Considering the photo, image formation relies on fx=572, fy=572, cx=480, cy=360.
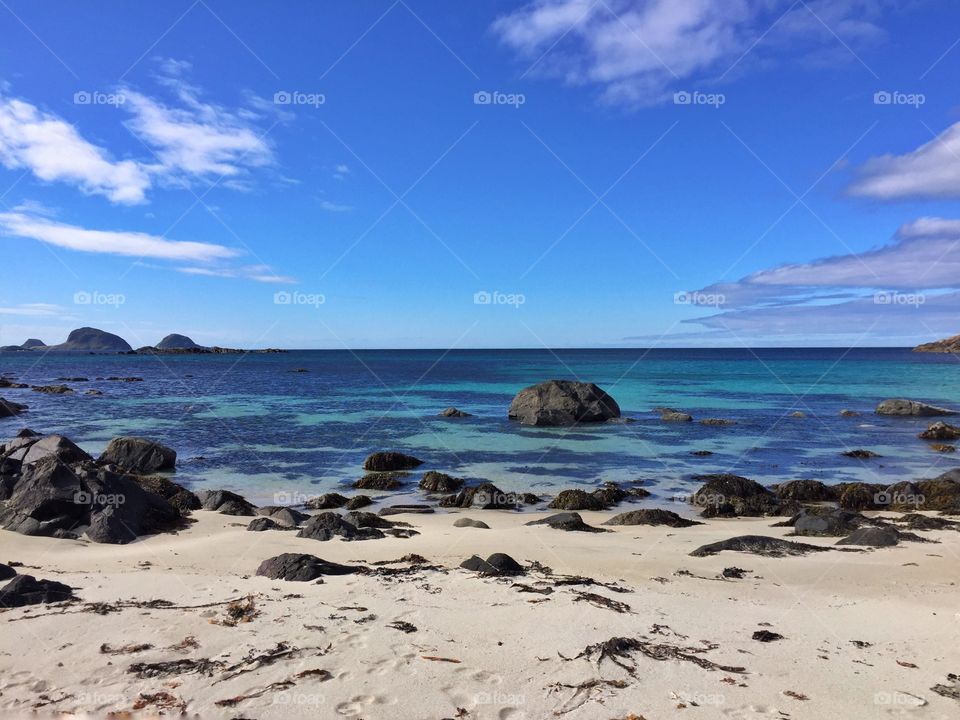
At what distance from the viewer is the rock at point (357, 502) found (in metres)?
15.9

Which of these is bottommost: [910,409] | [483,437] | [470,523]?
[470,523]

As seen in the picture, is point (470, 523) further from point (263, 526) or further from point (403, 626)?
point (403, 626)

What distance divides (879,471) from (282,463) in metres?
21.9

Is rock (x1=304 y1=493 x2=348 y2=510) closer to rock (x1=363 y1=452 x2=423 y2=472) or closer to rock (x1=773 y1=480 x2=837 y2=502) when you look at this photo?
rock (x1=363 y1=452 x2=423 y2=472)

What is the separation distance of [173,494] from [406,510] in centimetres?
630

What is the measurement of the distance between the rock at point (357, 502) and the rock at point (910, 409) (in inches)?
1381

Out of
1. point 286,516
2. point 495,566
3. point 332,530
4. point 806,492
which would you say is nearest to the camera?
point 495,566

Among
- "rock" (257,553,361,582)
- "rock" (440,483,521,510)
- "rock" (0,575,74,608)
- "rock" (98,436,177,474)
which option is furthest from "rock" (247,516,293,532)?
"rock" (98,436,177,474)

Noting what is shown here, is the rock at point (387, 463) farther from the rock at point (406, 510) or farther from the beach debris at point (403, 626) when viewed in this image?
the beach debris at point (403, 626)

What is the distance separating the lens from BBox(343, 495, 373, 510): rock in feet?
52.1

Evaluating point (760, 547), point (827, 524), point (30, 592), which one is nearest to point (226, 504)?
point (30, 592)

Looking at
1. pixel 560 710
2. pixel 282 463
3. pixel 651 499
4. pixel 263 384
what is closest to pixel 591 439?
pixel 651 499

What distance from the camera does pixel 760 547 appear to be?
10.7m

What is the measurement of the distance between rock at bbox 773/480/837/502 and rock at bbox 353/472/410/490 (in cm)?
1177
